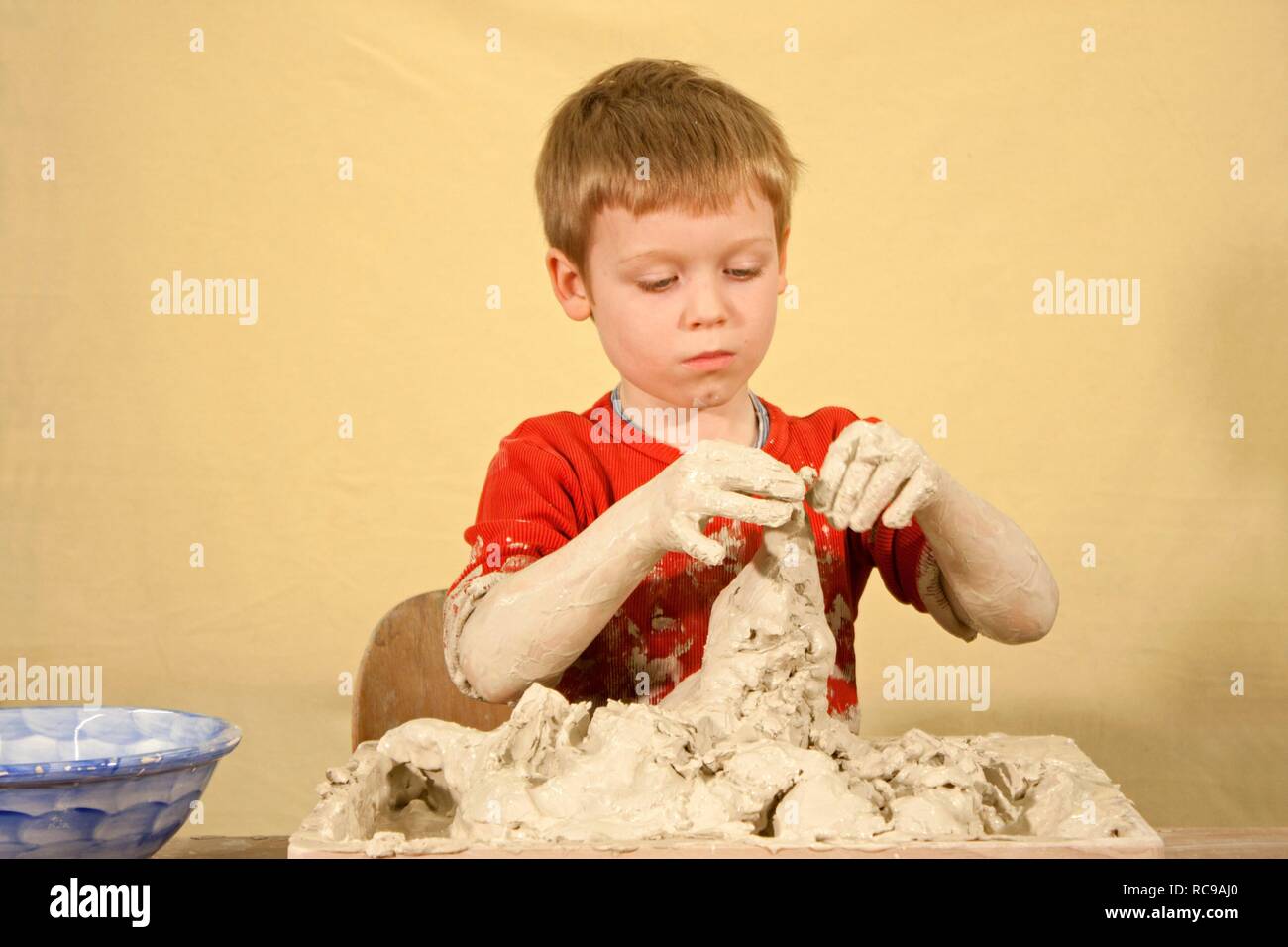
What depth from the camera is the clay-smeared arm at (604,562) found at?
139cm

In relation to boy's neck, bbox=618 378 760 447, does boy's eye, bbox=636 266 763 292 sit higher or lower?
higher

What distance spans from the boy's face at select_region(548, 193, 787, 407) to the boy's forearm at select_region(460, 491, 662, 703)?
0.21m

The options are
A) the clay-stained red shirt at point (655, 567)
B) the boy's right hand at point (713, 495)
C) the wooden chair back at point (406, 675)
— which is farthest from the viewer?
the wooden chair back at point (406, 675)

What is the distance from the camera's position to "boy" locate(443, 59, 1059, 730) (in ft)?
4.68

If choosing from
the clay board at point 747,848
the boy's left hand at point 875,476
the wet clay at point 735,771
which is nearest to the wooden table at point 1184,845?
the wet clay at point 735,771

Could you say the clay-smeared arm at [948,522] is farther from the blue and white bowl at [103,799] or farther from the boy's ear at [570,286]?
the blue and white bowl at [103,799]

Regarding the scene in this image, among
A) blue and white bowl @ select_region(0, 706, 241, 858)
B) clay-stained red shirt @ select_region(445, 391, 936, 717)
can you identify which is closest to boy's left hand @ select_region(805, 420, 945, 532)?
clay-stained red shirt @ select_region(445, 391, 936, 717)

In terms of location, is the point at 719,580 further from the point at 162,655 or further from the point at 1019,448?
the point at 162,655

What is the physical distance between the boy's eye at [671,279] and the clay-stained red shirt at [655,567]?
0.19 meters

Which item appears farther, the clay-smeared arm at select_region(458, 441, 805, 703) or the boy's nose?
the boy's nose

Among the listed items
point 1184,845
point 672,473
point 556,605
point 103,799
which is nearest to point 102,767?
point 103,799

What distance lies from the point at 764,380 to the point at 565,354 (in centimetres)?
36

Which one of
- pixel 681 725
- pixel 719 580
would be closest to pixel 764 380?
pixel 719 580

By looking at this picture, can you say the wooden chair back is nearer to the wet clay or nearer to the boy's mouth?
the wet clay
